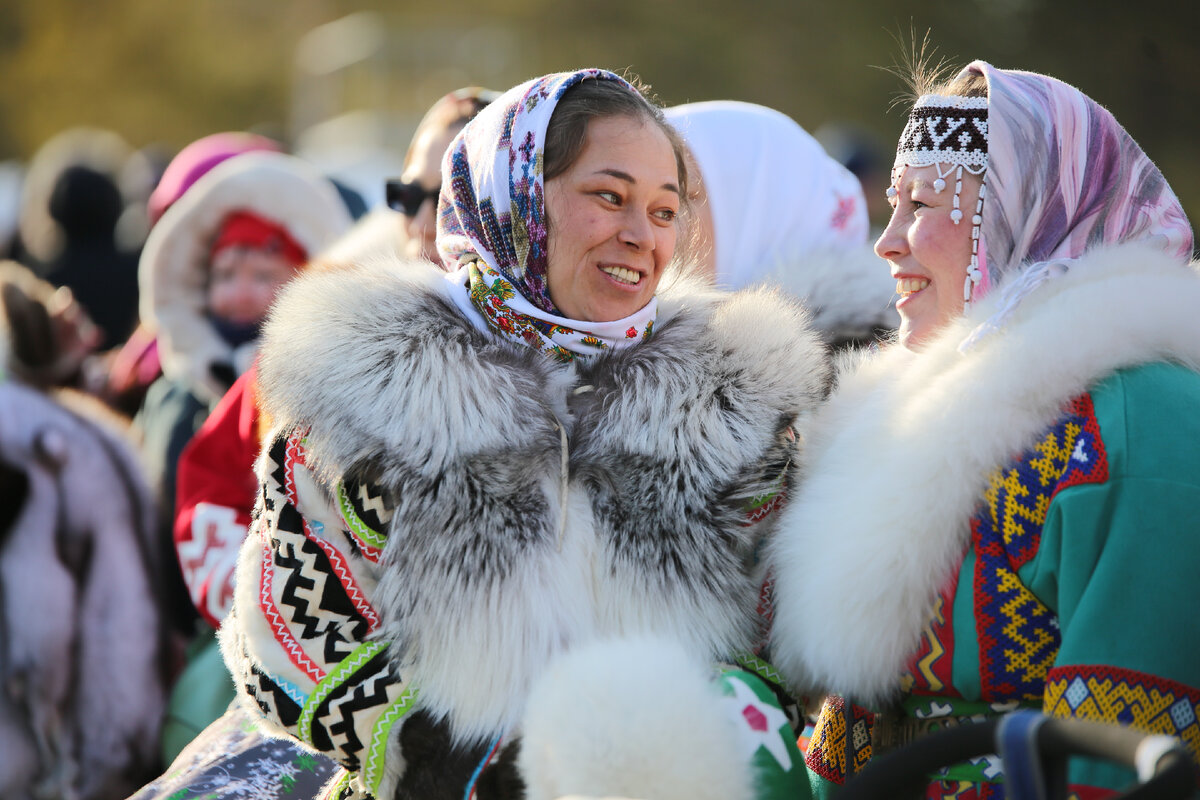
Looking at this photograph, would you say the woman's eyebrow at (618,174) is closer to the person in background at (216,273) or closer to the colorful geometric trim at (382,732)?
the colorful geometric trim at (382,732)

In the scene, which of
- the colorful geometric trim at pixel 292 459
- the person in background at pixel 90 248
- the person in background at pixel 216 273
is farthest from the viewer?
the person in background at pixel 90 248

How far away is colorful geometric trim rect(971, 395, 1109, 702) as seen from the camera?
1.75m

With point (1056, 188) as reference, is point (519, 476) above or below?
below

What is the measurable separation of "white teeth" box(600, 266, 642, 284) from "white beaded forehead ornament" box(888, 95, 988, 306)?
0.56 metres

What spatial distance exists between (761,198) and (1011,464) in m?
1.51

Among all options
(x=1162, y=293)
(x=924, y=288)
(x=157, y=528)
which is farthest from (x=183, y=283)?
(x=1162, y=293)

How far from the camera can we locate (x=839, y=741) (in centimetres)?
216

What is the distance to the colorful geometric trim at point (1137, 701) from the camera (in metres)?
1.62

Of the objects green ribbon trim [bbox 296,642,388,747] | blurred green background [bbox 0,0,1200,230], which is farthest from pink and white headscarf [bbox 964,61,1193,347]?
blurred green background [bbox 0,0,1200,230]

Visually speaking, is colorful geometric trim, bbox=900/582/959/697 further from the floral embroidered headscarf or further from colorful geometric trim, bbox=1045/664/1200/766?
the floral embroidered headscarf

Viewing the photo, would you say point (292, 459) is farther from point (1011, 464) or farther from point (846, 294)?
point (846, 294)

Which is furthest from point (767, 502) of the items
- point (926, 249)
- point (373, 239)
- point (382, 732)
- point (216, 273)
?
point (216, 273)

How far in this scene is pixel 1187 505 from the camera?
167 centimetres

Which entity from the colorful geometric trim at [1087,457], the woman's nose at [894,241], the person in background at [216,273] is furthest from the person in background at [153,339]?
the colorful geometric trim at [1087,457]
